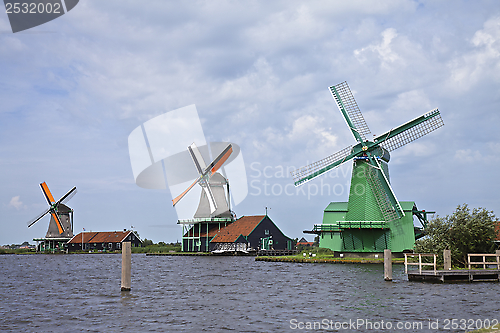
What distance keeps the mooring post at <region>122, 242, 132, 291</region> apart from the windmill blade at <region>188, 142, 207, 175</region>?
53.2 m

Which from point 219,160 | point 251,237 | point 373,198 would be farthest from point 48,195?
point 373,198

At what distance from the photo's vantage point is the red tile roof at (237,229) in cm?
7462

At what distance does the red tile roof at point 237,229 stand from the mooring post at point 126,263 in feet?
161

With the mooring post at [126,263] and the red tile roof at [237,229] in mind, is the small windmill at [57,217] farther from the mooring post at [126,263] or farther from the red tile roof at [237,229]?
the mooring post at [126,263]

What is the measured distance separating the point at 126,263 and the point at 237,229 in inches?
2124

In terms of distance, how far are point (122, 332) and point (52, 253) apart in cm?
9860

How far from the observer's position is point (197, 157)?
261 ft

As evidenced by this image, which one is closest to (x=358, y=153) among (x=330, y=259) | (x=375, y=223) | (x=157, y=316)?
(x=375, y=223)

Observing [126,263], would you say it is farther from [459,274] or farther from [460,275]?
[460,275]

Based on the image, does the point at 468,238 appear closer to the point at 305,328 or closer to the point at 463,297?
the point at 463,297

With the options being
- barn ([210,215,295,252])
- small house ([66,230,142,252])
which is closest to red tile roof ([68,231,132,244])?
small house ([66,230,142,252])

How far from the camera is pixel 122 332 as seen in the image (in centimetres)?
1523

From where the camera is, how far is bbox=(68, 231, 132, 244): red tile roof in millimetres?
106062

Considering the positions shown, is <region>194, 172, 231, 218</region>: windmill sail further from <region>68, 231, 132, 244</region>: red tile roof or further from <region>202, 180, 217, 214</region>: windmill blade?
<region>68, 231, 132, 244</region>: red tile roof
